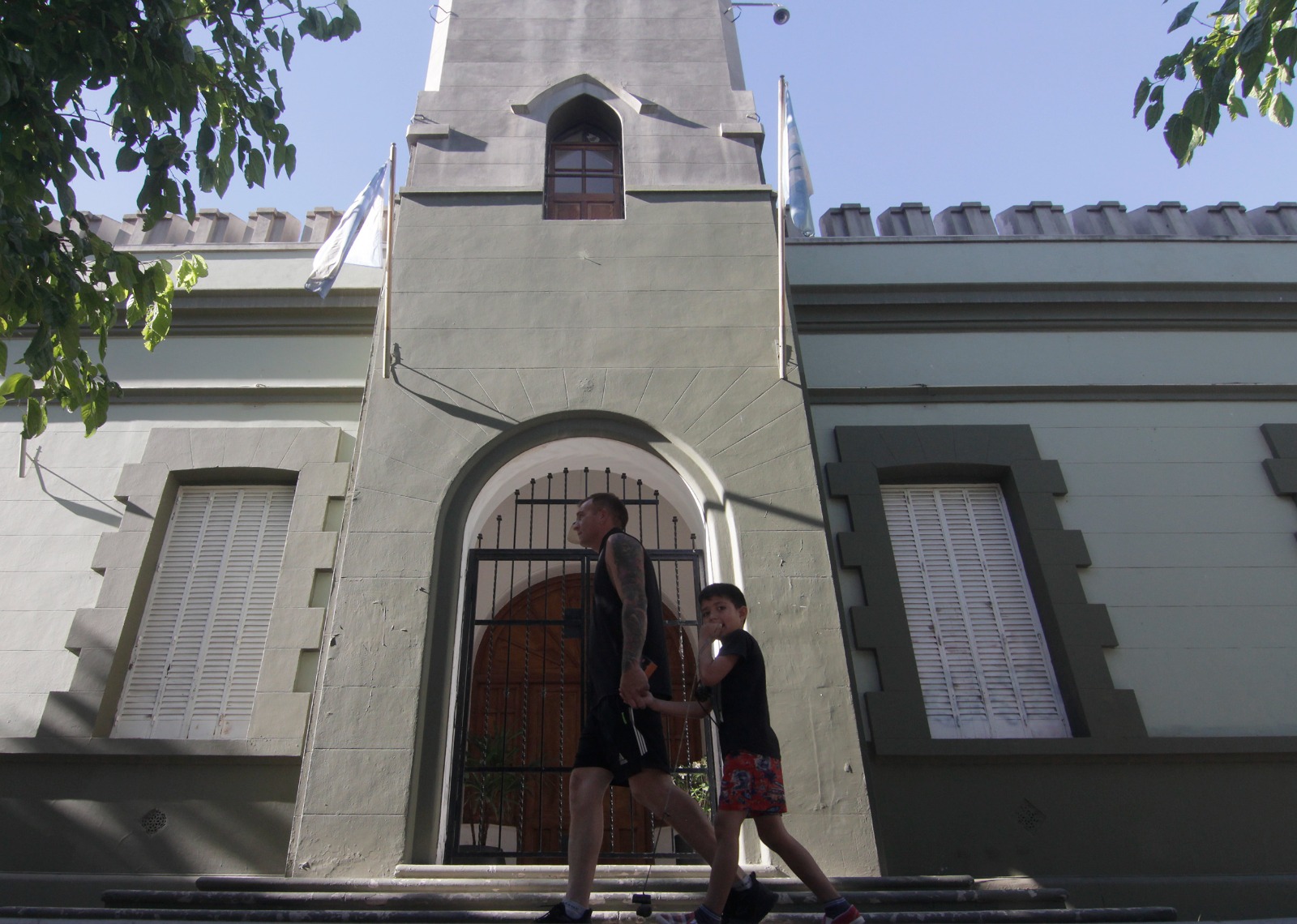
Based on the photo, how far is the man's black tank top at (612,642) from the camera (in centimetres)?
425

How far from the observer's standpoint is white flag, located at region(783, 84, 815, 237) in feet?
23.2

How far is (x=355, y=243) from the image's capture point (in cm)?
740

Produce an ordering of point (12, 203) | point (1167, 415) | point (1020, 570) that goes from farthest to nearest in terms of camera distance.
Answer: point (1167, 415), point (1020, 570), point (12, 203)

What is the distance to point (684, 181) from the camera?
27.5 feet

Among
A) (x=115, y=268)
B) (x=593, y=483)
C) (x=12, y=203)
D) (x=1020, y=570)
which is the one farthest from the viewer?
(x=593, y=483)

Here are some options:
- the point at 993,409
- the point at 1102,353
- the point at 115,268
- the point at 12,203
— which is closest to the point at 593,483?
the point at 993,409

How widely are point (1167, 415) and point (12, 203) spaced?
333 inches

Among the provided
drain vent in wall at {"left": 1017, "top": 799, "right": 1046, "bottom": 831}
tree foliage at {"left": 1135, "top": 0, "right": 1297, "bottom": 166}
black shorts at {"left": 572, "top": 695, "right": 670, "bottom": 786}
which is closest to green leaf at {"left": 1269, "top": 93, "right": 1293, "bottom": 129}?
tree foliage at {"left": 1135, "top": 0, "right": 1297, "bottom": 166}

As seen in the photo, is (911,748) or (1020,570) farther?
(1020,570)

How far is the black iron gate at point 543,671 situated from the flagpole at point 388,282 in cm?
141

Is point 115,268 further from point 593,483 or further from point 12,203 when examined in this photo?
point 593,483

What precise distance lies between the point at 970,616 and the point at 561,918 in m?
4.62

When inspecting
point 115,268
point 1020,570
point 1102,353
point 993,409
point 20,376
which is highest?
point 1102,353

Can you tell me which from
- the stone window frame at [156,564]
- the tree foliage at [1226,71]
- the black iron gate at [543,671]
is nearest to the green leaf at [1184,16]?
the tree foliage at [1226,71]
